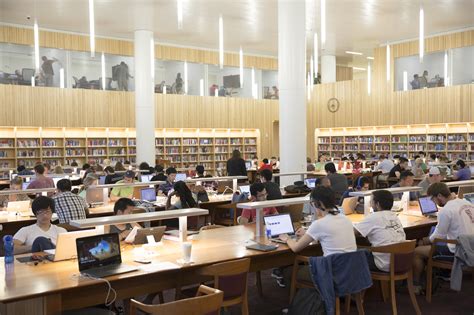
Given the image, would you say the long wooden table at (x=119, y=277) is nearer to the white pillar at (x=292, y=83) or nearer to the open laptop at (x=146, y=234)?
the open laptop at (x=146, y=234)

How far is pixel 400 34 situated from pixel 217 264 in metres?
16.2

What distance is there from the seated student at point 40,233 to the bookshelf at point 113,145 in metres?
11.9

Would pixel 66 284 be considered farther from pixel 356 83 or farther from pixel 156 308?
pixel 356 83

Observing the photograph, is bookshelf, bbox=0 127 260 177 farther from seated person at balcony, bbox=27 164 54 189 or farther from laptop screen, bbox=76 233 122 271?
laptop screen, bbox=76 233 122 271

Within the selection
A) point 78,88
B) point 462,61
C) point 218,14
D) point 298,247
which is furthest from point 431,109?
point 298,247

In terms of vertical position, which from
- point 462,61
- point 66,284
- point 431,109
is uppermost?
point 462,61

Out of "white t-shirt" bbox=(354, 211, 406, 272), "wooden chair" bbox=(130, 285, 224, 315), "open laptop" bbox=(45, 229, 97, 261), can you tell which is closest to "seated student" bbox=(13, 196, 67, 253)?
"open laptop" bbox=(45, 229, 97, 261)

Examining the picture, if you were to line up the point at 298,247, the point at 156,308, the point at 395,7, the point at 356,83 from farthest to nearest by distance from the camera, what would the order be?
the point at 356,83 < the point at 395,7 < the point at 298,247 < the point at 156,308

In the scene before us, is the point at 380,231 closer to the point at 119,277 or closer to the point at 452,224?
the point at 452,224

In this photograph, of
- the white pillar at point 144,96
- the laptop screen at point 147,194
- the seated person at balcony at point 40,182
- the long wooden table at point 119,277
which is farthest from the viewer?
the white pillar at point 144,96

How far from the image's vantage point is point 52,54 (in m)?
17.0

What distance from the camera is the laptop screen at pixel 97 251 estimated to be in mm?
4027

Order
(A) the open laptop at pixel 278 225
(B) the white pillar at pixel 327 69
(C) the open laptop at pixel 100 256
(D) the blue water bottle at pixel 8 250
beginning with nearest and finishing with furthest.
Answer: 1. (C) the open laptop at pixel 100 256
2. (D) the blue water bottle at pixel 8 250
3. (A) the open laptop at pixel 278 225
4. (B) the white pillar at pixel 327 69

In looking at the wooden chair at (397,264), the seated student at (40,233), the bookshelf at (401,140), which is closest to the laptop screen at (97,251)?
the seated student at (40,233)
